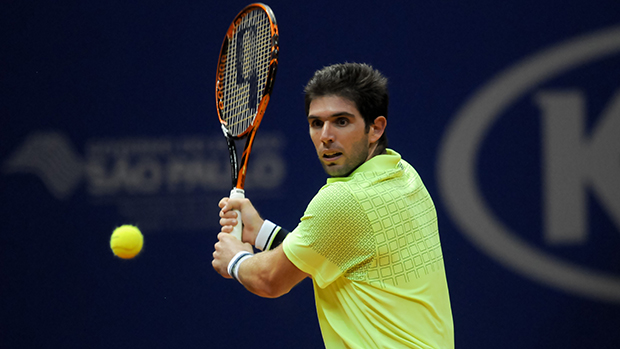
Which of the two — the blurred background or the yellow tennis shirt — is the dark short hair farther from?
the blurred background

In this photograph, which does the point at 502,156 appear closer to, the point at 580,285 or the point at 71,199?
the point at 580,285

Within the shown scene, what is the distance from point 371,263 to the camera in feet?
4.96

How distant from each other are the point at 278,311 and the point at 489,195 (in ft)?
4.68

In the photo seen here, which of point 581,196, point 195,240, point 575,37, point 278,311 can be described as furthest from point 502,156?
point 195,240

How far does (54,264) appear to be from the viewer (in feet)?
11.4

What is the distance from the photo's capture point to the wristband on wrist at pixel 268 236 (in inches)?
73.8

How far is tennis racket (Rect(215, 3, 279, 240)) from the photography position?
2031mm

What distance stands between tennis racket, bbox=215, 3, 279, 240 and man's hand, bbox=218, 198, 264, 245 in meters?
0.10

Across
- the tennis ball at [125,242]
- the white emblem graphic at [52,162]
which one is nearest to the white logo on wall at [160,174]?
the white emblem graphic at [52,162]

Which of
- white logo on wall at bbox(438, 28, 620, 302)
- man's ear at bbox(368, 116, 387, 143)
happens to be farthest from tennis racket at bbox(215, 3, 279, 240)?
white logo on wall at bbox(438, 28, 620, 302)

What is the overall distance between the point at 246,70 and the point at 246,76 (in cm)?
2

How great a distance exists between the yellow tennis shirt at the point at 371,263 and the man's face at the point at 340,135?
79mm

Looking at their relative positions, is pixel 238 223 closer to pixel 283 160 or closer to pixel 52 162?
pixel 283 160

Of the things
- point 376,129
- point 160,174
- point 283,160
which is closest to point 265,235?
Result: point 376,129
